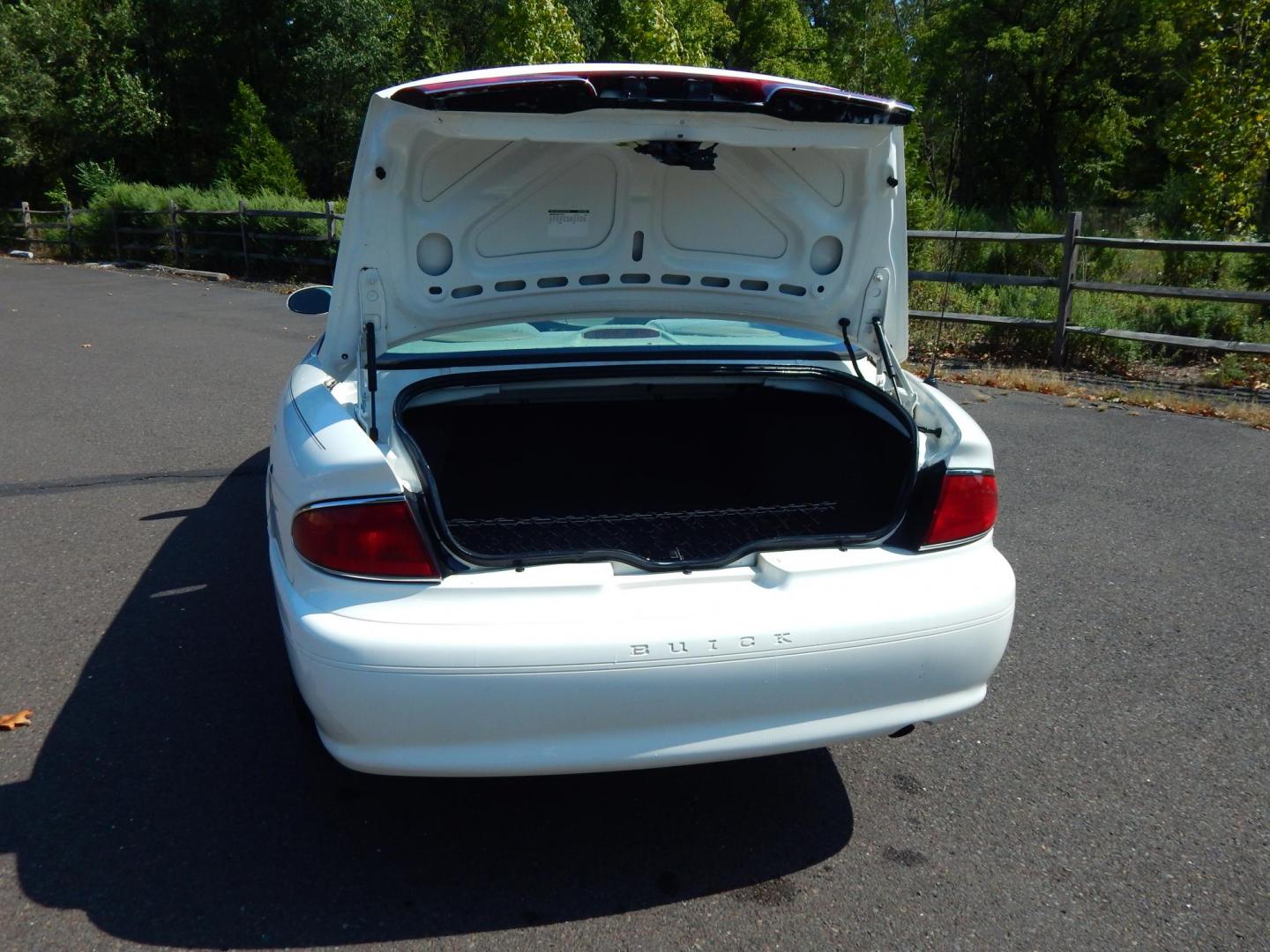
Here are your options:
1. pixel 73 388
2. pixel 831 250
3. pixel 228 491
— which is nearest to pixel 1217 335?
pixel 831 250

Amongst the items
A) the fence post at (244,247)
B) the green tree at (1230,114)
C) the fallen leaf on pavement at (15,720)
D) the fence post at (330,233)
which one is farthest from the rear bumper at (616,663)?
the fence post at (244,247)

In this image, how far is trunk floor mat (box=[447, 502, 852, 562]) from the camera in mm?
2891

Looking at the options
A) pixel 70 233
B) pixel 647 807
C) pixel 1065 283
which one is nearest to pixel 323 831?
pixel 647 807

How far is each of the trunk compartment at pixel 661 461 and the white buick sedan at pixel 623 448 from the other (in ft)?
0.04

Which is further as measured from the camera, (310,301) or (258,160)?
(258,160)

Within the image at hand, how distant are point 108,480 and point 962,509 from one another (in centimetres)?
496

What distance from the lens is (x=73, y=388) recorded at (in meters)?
8.28

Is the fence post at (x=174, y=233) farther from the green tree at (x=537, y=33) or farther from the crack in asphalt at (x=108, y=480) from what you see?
the crack in asphalt at (x=108, y=480)

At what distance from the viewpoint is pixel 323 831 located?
2670 mm

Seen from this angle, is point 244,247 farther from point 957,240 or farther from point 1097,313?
point 1097,313

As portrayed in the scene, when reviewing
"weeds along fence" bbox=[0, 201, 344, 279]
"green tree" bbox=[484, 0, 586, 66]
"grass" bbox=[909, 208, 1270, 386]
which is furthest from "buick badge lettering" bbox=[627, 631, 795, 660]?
"weeds along fence" bbox=[0, 201, 344, 279]

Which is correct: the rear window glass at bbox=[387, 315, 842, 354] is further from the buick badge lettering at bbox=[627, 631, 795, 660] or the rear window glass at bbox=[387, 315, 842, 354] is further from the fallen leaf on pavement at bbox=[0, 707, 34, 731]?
the fallen leaf on pavement at bbox=[0, 707, 34, 731]

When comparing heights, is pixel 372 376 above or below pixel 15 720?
above

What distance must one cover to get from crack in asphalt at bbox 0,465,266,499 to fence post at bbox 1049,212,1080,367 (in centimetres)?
716
